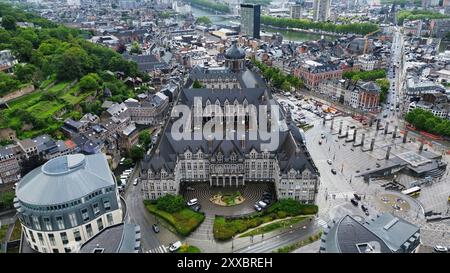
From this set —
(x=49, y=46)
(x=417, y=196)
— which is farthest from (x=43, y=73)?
(x=417, y=196)

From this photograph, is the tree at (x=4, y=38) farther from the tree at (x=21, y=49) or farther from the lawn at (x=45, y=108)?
the lawn at (x=45, y=108)

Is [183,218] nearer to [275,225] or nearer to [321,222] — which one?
[275,225]

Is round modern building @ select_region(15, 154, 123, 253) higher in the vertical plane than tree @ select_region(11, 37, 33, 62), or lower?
lower

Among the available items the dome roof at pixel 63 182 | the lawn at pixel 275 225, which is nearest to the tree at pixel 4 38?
the dome roof at pixel 63 182

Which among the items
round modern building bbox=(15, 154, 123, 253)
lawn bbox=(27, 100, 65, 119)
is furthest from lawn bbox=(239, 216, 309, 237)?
lawn bbox=(27, 100, 65, 119)

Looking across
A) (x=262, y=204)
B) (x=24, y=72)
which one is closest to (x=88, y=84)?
(x=24, y=72)

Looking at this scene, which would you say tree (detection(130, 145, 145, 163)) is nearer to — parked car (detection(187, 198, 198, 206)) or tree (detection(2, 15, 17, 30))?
parked car (detection(187, 198, 198, 206))
